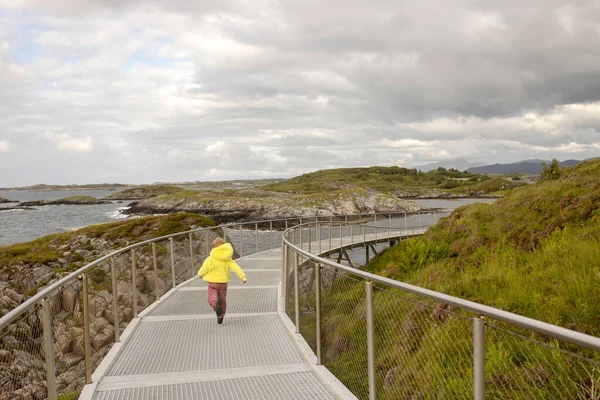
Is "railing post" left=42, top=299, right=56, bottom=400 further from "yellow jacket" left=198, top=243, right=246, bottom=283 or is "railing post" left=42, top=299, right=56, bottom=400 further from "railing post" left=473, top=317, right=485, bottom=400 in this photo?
"yellow jacket" left=198, top=243, right=246, bottom=283

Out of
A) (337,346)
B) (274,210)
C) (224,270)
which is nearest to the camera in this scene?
(337,346)

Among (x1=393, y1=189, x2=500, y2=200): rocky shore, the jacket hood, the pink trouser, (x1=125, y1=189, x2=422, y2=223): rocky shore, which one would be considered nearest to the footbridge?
the pink trouser

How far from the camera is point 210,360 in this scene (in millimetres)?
5500

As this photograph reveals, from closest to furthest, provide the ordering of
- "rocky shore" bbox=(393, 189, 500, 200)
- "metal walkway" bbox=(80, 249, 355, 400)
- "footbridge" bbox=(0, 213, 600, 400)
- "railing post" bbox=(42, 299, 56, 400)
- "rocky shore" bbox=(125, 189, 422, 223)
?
1. "footbridge" bbox=(0, 213, 600, 400)
2. "railing post" bbox=(42, 299, 56, 400)
3. "metal walkway" bbox=(80, 249, 355, 400)
4. "rocky shore" bbox=(125, 189, 422, 223)
5. "rocky shore" bbox=(393, 189, 500, 200)

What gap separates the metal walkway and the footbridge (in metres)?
0.02

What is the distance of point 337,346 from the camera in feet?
17.6

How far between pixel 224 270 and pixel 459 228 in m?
10.7

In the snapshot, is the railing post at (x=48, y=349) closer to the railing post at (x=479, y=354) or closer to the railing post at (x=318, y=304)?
the railing post at (x=318, y=304)

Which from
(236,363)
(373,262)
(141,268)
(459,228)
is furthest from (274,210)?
(236,363)

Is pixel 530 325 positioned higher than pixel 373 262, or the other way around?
pixel 530 325

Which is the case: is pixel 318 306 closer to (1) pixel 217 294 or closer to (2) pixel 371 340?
(2) pixel 371 340

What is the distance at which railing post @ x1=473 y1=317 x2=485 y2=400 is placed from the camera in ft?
8.53

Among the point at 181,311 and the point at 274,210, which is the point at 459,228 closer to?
the point at 181,311

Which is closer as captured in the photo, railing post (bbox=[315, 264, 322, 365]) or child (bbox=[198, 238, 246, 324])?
railing post (bbox=[315, 264, 322, 365])
